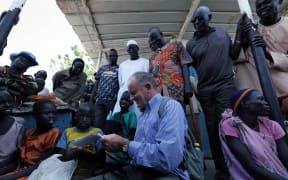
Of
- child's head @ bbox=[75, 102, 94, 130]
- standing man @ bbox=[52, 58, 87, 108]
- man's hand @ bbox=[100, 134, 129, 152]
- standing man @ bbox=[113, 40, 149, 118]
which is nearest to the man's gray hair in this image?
man's hand @ bbox=[100, 134, 129, 152]

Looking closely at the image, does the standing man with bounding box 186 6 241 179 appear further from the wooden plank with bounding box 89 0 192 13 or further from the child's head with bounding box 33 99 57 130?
the wooden plank with bounding box 89 0 192 13

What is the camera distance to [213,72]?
9.75 ft

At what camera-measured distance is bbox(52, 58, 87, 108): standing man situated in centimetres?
479

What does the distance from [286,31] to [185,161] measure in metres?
1.67

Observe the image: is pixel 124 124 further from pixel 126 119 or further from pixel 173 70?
pixel 173 70

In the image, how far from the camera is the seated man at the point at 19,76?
311cm

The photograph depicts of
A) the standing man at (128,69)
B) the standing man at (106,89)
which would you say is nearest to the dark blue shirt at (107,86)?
the standing man at (106,89)

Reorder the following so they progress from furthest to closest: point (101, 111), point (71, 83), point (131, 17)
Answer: point (131, 17) → point (71, 83) → point (101, 111)

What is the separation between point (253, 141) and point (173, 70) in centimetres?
147

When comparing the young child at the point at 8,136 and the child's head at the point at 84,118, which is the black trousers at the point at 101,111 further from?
the young child at the point at 8,136

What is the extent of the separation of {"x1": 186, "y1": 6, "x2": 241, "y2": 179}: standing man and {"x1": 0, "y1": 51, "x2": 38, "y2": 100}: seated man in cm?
205

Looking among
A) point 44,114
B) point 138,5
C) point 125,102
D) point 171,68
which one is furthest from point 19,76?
point 138,5

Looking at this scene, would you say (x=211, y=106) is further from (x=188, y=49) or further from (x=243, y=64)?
(x=188, y=49)

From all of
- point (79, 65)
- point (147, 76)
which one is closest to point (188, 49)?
point (147, 76)
